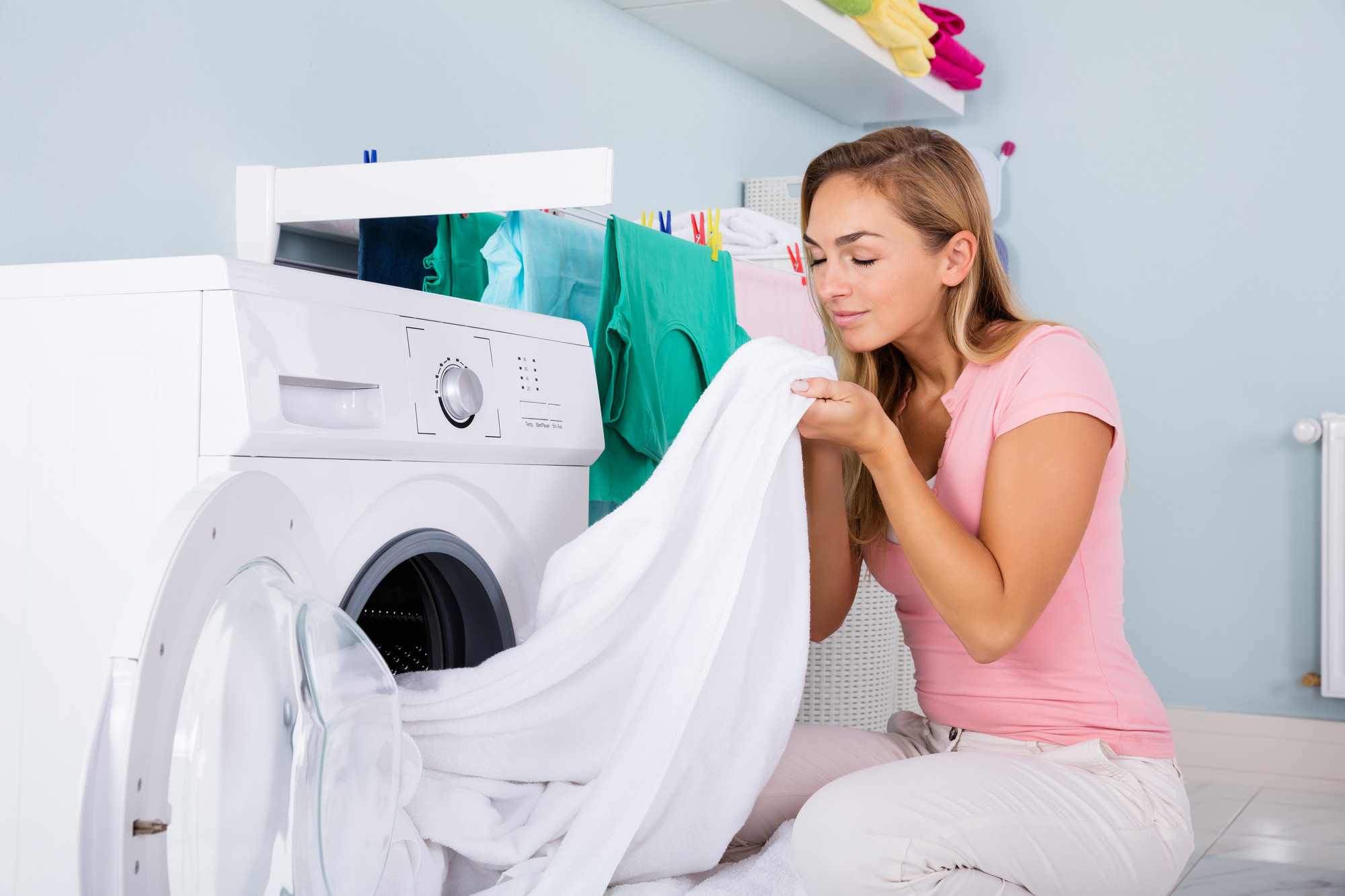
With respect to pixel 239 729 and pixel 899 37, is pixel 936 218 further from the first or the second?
pixel 899 37

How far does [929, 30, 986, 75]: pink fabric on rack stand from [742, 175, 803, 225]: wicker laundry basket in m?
0.50

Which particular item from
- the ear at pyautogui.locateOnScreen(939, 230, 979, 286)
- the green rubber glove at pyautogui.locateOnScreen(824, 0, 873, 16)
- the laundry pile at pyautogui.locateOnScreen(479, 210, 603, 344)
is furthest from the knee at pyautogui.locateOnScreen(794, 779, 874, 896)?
the green rubber glove at pyautogui.locateOnScreen(824, 0, 873, 16)

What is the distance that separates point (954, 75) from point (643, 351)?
1.64 metres

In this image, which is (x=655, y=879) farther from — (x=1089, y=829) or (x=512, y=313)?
(x=512, y=313)

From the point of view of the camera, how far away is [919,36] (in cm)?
241

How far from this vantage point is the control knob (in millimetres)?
971

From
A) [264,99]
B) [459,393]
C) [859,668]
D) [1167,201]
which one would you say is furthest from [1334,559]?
[264,99]

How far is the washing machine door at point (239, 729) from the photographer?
0.57m

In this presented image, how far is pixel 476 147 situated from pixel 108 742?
1.30 meters

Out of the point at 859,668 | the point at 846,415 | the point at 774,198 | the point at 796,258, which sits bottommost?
the point at 859,668

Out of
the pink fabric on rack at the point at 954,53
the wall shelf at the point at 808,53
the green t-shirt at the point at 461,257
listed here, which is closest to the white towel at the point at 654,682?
the green t-shirt at the point at 461,257

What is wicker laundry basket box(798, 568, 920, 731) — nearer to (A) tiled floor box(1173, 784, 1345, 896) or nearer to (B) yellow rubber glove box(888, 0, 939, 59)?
(A) tiled floor box(1173, 784, 1345, 896)

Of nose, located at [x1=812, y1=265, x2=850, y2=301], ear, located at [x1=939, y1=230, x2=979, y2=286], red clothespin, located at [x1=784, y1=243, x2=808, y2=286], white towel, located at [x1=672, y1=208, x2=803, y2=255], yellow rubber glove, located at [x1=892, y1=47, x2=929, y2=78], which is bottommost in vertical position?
nose, located at [x1=812, y1=265, x2=850, y2=301]

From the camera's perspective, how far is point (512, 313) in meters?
1.09
